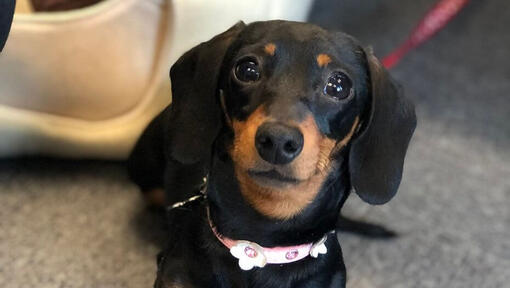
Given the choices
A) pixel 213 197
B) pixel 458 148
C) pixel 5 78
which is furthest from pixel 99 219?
pixel 458 148

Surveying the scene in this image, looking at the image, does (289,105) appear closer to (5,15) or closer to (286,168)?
(286,168)

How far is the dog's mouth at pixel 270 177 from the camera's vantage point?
3.80ft

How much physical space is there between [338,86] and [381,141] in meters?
0.14

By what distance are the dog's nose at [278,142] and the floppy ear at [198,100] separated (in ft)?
0.65

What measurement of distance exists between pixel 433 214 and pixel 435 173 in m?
0.20

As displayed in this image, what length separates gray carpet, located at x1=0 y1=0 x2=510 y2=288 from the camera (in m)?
1.66

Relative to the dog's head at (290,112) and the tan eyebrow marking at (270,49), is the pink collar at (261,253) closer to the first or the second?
the dog's head at (290,112)

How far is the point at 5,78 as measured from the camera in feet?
5.60

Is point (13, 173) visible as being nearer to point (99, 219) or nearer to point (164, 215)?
point (99, 219)

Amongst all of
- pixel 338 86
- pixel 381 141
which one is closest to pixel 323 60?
pixel 338 86

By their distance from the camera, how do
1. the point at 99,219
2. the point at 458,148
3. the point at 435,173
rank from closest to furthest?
the point at 99,219, the point at 435,173, the point at 458,148

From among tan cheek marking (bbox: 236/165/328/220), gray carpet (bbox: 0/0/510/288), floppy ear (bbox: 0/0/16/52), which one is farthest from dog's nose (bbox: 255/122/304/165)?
gray carpet (bbox: 0/0/510/288)

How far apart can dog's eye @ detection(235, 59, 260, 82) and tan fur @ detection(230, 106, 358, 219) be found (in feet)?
0.24

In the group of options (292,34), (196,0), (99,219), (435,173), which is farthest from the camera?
(435,173)
